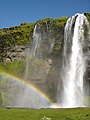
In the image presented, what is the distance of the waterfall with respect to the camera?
2685 inches

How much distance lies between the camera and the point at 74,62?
230ft

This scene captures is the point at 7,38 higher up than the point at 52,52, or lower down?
higher up

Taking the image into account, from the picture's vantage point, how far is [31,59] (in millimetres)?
79812

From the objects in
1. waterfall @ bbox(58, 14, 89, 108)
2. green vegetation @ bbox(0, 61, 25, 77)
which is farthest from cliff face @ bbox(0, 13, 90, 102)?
waterfall @ bbox(58, 14, 89, 108)

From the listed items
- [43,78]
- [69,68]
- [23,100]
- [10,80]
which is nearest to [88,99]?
[69,68]

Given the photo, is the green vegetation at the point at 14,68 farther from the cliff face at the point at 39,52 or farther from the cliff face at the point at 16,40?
the cliff face at the point at 16,40

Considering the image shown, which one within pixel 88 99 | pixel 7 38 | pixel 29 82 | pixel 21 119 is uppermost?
pixel 7 38

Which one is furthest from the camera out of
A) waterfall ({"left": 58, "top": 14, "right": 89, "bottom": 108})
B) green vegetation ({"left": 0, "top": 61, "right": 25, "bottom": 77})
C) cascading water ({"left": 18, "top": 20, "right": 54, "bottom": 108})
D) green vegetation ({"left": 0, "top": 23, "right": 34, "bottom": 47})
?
green vegetation ({"left": 0, "top": 23, "right": 34, "bottom": 47})

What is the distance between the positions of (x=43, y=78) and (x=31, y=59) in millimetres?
7325

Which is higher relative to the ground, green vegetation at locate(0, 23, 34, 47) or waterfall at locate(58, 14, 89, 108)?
green vegetation at locate(0, 23, 34, 47)

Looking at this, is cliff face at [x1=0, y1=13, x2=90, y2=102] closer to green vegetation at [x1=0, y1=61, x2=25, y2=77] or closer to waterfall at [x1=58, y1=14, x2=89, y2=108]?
green vegetation at [x1=0, y1=61, x2=25, y2=77]

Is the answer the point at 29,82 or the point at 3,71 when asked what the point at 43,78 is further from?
the point at 3,71

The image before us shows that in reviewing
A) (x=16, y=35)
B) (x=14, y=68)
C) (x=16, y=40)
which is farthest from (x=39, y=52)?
(x=16, y=35)

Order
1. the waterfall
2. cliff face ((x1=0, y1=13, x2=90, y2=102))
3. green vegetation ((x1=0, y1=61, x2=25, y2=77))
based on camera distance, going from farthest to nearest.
A: green vegetation ((x1=0, y1=61, x2=25, y2=77)) < cliff face ((x1=0, y1=13, x2=90, y2=102)) < the waterfall
